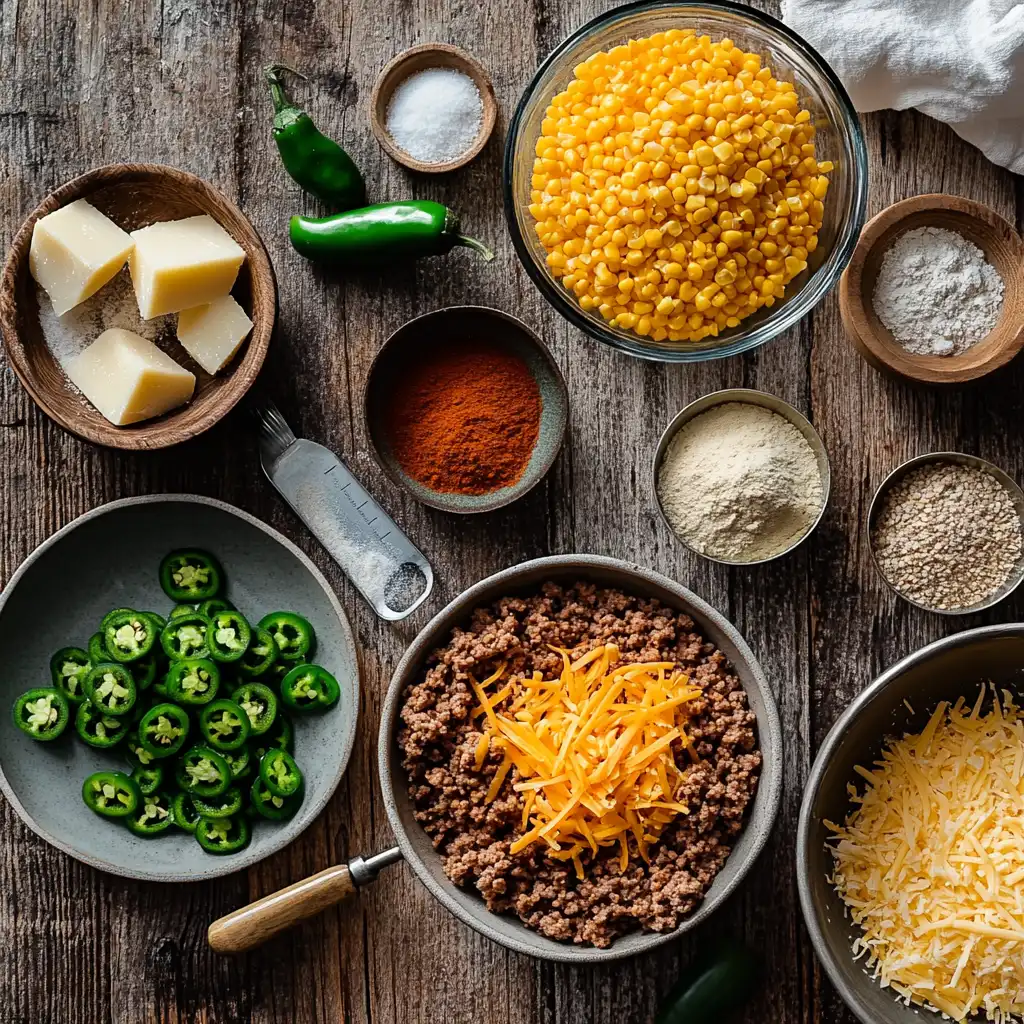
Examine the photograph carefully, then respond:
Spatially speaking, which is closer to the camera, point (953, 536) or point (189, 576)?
point (953, 536)

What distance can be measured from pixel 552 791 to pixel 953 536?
1013 mm

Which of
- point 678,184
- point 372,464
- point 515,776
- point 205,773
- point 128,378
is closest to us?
point 678,184

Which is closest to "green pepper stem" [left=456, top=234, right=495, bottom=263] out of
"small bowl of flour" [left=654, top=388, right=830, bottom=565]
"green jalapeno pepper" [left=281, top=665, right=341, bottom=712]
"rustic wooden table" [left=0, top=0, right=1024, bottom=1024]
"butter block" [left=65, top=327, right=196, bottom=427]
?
"rustic wooden table" [left=0, top=0, right=1024, bottom=1024]

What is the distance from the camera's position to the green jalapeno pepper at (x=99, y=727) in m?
2.29

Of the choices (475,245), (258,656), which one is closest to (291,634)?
(258,656)

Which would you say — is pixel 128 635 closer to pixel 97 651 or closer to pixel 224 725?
pixel 97 651

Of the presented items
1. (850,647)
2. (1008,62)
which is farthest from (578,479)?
(1008,62)

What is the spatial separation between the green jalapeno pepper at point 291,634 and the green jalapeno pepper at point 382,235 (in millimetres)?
818

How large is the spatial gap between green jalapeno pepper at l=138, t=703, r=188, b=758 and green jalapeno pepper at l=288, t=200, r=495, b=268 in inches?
42.1

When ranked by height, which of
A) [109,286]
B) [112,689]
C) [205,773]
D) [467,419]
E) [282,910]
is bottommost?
[282,910]

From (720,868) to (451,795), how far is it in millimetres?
565

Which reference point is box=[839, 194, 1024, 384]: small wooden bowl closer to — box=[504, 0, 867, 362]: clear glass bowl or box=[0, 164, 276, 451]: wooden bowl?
box=[504, 0, 867, 362]: clear glass bowl

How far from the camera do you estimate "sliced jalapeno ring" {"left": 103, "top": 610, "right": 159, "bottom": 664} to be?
230 centimetres

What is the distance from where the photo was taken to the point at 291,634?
2.34 m
